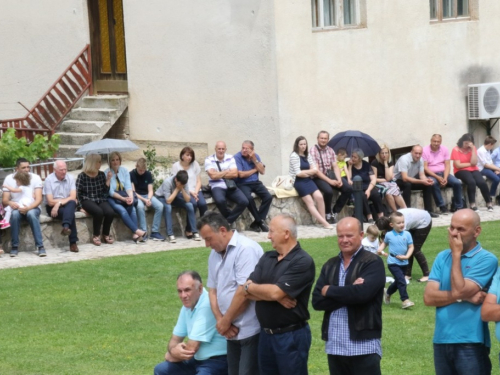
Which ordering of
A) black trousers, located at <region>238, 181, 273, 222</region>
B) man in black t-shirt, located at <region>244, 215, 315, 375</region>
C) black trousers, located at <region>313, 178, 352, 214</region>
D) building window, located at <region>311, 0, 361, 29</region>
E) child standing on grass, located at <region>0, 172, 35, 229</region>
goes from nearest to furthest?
1. man in black t-shirt, located at <region>244, 215, 315, 375</region>
2. child standing on grass, located at <region>0, 172, 35, 229</region>
3. black trousers, located at <region>238, 181, 273, 222</region>
4. black trousers, located at <region>313, 178, 352, 214</region>
5. building window, located at <region>311, 0, 361, 29</region>

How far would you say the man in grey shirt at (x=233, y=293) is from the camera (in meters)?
7.96

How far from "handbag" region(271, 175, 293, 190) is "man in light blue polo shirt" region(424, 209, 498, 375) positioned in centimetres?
1159

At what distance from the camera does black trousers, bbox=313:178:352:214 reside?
18500 millimetres

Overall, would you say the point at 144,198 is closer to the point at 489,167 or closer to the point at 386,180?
the point at 386,180

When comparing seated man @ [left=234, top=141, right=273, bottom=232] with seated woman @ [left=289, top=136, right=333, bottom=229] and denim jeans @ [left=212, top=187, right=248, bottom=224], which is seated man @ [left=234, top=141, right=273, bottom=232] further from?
seated woman @ [left=289, top=136, right=333, bottom=229]

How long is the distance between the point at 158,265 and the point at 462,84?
10.5 meters

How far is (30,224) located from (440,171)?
8.35m

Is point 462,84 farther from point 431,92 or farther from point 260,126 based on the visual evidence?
point 260,126

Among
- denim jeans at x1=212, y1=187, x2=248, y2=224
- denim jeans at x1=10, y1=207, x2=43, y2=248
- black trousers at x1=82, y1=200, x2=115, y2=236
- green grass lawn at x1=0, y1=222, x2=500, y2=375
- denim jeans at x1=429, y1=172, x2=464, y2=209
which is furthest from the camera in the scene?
denim jeans at x1=429, y1=172, x2=464, y2=209

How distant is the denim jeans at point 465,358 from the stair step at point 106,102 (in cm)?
1509

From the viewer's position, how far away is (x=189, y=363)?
333 inches

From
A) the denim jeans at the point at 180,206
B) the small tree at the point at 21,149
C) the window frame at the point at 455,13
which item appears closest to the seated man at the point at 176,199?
the denim jeans at the point at 180,206

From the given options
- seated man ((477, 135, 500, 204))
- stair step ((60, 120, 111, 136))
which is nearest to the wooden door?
stair step ((60, 120, 111, 136))

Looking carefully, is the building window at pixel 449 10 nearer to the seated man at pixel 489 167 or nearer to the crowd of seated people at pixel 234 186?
the seated man at pixel 489 167
